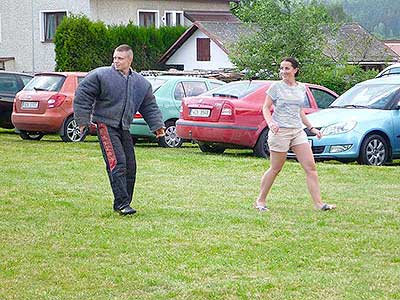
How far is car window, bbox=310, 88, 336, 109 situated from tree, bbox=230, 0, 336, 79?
6.69 metres

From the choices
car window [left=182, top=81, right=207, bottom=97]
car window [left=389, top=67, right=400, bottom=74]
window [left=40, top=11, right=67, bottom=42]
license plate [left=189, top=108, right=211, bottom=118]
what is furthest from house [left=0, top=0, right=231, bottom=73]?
license plate [left=189, top=108, right=211, bottom=118]

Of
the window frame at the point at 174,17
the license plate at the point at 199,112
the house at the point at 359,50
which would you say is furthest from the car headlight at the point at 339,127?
the window frame at the point at 174,17

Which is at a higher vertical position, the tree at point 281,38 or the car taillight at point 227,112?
the tree at point 281,38

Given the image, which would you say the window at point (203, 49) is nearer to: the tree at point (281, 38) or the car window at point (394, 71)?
the tree at point (281, 38)

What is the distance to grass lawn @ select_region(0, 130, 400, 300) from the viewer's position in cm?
802

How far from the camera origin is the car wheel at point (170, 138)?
72.5 ft

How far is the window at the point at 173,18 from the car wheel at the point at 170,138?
27084mm

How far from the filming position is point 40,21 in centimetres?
4819

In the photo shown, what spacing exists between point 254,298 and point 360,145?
10.7 metres

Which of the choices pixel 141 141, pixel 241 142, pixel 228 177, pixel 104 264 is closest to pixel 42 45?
pixel 141 141

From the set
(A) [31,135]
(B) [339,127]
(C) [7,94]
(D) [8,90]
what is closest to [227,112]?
(B) [339,127]

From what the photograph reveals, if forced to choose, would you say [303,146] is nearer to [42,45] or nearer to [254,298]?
[254,298]

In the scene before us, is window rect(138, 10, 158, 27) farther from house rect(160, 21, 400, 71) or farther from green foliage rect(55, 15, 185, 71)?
green foliage rect(55, 15, 185, 71)

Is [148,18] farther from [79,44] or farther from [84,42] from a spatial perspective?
[79,44]
